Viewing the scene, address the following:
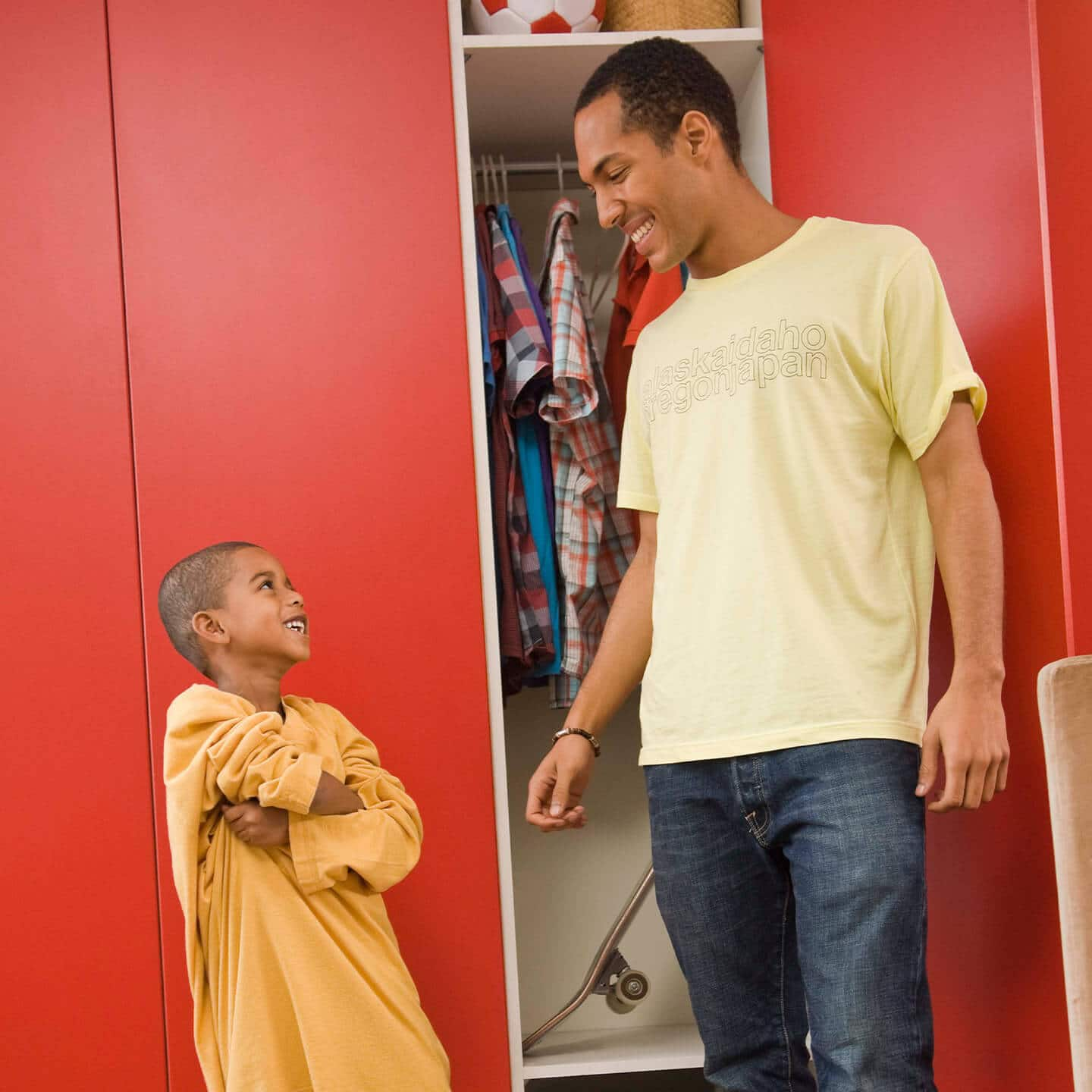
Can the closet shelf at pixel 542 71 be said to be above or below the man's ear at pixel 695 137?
above

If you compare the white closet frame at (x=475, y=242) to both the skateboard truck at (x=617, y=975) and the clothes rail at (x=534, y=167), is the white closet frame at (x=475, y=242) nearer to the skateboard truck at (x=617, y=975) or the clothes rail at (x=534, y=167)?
the skateboard truck at (x=617, y=975)

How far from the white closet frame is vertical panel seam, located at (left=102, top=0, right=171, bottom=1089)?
52cm

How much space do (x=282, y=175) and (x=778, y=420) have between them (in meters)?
1.07

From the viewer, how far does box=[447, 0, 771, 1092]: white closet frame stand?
1.91m

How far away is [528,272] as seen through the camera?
214 centimetres

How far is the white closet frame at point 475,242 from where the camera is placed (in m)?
1.91

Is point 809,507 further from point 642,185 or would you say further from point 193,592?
point 193,592

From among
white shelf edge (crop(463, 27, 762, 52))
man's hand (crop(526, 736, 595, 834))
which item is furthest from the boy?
white shelf edge (crop(463, 27, 762, 52))

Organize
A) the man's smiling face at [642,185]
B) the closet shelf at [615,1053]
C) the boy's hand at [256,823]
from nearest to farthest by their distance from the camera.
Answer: the man's smiling face at [642,185]
the boy's hand at [256,823]
the closet shelf at [615,1053]

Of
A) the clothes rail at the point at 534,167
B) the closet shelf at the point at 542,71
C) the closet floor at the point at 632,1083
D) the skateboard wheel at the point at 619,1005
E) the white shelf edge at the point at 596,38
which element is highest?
the white shelf edge at the point at 596,38

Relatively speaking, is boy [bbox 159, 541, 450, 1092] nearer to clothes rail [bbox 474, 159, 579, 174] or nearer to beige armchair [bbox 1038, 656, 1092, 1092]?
beige armchair [bbox 1038, 656, 1092, 1092]

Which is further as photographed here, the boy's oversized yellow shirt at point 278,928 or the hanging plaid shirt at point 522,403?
the hanging plaid shirt at point 522,403

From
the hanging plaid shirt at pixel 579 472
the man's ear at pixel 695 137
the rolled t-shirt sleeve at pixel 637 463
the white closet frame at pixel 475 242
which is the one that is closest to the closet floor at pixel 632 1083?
the white closet frame at pixel 475 242

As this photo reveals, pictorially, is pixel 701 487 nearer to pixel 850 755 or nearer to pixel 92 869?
pixel 850 755
